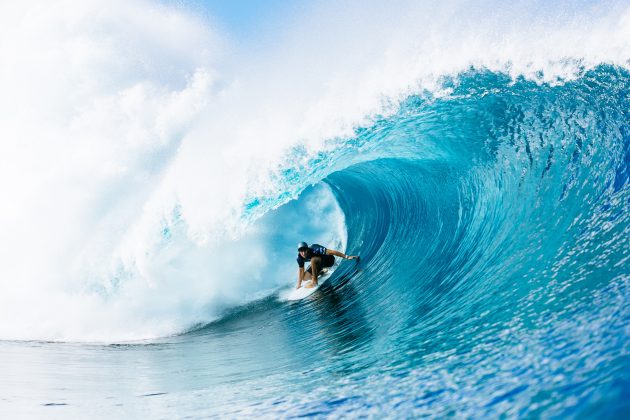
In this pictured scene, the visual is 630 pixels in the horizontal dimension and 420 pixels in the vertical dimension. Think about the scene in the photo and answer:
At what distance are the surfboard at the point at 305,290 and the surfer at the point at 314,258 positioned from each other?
0.08 m

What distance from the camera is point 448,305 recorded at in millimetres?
3920

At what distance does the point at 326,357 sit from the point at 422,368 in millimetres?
1318

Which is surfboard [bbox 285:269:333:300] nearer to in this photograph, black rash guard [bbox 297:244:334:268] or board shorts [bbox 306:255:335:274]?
board shorts [bbox 306:255:335:274]

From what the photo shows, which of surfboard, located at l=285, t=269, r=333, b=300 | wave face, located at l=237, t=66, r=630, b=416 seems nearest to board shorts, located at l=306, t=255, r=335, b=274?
surfboard, located at l=285, t=269, r=333, b=300

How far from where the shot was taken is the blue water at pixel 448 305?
6.86 feet

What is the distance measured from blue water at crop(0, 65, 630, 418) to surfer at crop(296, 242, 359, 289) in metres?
0.30

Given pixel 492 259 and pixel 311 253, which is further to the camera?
pixel 311 253

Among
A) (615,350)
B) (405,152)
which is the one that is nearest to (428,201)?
(405,152)

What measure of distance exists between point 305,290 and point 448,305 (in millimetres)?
3920

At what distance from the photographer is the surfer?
24.0 feet

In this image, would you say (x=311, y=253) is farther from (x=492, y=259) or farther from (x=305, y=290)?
(x=492, y=259)

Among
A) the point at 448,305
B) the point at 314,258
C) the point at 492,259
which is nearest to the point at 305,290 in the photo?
the point at 314,258

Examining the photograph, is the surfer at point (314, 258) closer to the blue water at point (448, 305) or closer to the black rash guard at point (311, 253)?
the black rash guard at point (311, 253)

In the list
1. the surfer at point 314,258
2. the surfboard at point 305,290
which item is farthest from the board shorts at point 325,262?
the surfboard at point 305,290
